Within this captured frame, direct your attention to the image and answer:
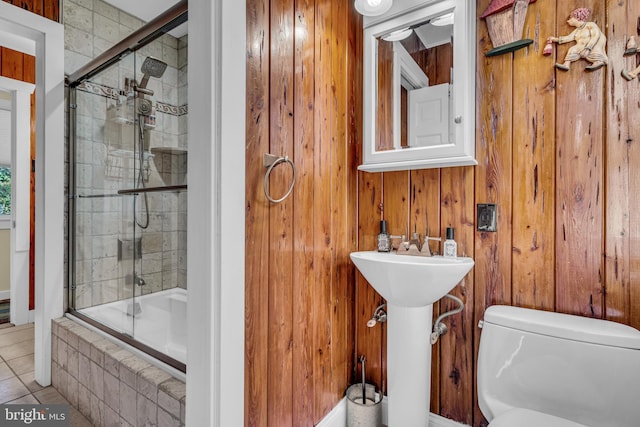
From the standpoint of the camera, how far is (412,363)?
133 cm

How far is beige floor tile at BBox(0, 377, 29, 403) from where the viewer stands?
5.62ft

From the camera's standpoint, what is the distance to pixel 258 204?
3.54ft

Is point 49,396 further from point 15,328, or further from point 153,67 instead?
point 153,67

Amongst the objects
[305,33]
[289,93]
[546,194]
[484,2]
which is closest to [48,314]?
[289,93]

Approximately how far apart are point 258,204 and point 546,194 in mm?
1139

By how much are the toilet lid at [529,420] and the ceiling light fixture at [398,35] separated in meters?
1.58

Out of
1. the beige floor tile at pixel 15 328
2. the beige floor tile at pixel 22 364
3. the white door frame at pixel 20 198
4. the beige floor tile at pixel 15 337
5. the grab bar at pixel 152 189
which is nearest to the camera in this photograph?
the grab bar at pixel 152 189

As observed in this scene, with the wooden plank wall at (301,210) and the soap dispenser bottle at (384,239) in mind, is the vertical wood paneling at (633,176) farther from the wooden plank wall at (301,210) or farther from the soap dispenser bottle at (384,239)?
the wooden plank wall at (301,210)

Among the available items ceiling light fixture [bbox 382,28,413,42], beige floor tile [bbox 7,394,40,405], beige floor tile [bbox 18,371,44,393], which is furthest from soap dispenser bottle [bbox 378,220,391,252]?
beige floor tile [bbox 18,371,44,393]

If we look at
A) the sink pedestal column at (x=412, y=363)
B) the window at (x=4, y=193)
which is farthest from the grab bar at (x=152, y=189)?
the window at (x=4, y=193)

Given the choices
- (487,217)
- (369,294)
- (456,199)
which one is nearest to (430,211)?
(456,199)

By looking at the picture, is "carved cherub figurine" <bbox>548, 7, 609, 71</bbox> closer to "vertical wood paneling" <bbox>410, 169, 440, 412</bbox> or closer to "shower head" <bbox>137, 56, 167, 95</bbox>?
"vertical wood paneling" <bbox>410, 169, 440, 412</bbox>

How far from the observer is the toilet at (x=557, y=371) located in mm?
964

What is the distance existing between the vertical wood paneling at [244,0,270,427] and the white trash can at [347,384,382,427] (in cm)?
59
